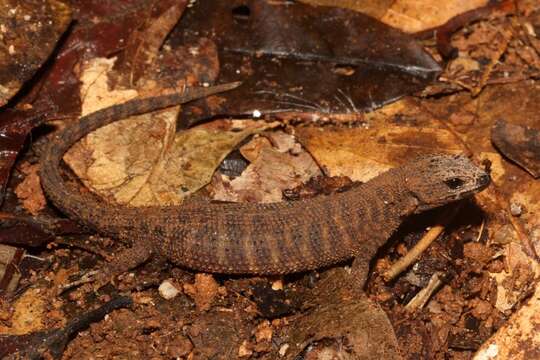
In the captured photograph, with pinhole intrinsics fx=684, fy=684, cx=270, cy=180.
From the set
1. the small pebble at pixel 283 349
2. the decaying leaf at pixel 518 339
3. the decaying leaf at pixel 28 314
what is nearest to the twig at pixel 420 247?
the decaying leaf at pixel 518 339

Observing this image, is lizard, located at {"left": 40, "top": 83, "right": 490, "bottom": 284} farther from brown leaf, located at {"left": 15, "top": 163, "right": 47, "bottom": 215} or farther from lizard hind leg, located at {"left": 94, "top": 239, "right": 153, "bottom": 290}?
brown leaf, located at {"left": 15, "top": 163, "right": 47, "bottom": 215}

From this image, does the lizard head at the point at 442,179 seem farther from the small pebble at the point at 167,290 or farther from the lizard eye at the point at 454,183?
the small pebble at the point at 167,290

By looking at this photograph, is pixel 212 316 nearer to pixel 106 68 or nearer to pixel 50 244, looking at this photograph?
pixel 50 244

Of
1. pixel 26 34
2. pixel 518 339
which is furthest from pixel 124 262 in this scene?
pixel 518 339

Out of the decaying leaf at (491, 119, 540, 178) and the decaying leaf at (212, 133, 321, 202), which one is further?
the decaying leaf at (212, 133, 321, 202)

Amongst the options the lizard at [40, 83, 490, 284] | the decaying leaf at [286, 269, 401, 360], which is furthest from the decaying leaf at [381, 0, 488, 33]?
the decaying leaf at [286, 269, 401, 360]

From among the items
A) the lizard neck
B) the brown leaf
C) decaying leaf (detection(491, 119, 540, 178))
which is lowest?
the brown leaf

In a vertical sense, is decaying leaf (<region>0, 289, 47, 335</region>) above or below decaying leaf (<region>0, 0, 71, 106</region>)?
below

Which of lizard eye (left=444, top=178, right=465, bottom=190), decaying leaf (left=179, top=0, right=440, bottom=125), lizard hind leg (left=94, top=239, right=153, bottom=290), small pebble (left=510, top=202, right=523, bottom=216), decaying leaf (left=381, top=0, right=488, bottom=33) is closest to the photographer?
lizard eye (left=444, top=178, right=465, bottom=190)

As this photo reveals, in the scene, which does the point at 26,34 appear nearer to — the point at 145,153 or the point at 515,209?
the point at 145,153
